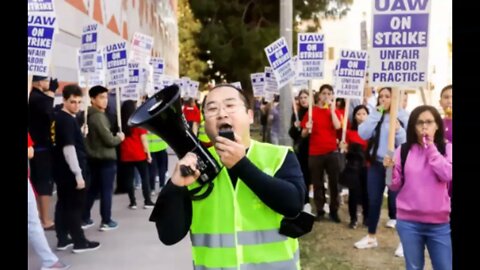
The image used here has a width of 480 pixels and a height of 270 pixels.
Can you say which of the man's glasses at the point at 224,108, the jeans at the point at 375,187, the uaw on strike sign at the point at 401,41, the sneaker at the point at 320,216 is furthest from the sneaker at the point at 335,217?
the man's glasses at the point at 224,108

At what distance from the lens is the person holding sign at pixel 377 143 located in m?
6.43

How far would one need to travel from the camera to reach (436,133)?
4395 mm

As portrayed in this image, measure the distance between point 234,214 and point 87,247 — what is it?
15.1 feet

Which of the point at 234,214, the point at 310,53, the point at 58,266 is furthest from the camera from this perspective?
the point at 310,53

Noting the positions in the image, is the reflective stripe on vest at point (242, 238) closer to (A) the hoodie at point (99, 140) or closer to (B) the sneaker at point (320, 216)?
(A) the hoodie at point (99, 140)

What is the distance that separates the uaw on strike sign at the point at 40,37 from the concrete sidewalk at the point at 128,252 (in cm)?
192

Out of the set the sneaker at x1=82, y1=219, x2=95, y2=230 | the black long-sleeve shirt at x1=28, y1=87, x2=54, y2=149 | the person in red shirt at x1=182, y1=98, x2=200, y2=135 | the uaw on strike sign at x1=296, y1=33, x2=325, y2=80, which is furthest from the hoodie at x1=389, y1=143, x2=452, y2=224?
the person in red shirt at x1=182, y1=98, x2=200, y2=135

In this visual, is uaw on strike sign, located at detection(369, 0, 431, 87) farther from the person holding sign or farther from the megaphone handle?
the megaphone handle

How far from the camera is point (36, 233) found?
17.1 feet

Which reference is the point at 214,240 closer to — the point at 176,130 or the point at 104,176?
the point at 176,130

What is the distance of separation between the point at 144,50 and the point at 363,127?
256 inches

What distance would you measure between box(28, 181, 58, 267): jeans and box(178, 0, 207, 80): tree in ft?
103

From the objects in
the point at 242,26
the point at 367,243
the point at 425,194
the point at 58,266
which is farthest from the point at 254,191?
the point at 242,26

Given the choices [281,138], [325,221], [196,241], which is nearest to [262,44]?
[281,138]
